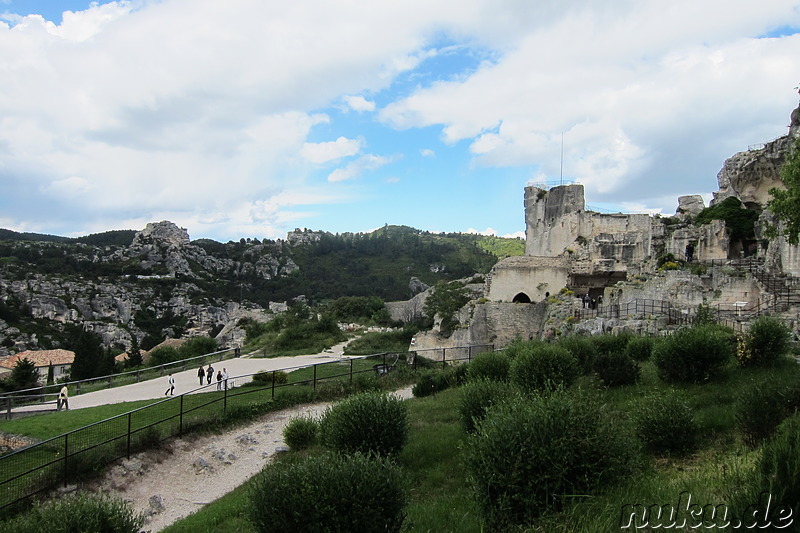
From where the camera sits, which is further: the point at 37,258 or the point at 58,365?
the point at 37,258

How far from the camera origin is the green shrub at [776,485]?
3611 millimetres

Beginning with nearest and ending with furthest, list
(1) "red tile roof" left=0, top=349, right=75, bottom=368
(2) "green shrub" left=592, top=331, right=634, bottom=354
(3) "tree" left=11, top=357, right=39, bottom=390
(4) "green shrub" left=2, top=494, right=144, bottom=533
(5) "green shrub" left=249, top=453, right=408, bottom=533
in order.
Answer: (5) "green shrub" left=249, top=453, right=408, bottom=533, (4) "green shrub" left=2, top=494, right=144, bottom=533, (2) "green shrub" left=592, top=331, right=634, bottom=354, (3) "tree" left=11, top=357, right=39, bottom=390, (1) "red tile roof" left=0, top=349, right=75, bottom=368

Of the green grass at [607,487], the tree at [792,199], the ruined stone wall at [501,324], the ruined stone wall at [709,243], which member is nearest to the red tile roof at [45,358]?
the ruined stone wall at [501,324]

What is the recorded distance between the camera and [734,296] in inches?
805

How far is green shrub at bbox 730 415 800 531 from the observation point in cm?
361

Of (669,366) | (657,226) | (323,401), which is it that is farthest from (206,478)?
(657,226)

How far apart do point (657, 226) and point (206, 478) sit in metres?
38.3

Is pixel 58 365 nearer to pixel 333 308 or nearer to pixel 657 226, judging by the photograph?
pixel 333 308

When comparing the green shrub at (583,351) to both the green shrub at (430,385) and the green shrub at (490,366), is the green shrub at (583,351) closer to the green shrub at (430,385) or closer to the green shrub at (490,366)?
the green shrub at (490,366)

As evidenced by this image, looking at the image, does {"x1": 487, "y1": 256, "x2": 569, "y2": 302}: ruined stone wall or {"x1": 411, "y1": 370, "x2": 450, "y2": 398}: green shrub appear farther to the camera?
{"x1": 487, "y1": 256, "x2": 569, "y2": 302}: ruined stone wall

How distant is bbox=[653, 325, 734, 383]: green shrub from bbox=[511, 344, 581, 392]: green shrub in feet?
6.44

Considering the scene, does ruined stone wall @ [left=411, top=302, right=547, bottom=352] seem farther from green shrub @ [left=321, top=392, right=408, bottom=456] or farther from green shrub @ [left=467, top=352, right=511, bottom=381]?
green shrub @ [left=321, top=392, right=408, bottom=456]

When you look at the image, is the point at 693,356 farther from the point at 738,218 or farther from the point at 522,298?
the point at 738,218

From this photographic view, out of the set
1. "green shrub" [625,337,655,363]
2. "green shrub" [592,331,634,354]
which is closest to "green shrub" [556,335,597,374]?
"green shrub" [592,331,634,354]
